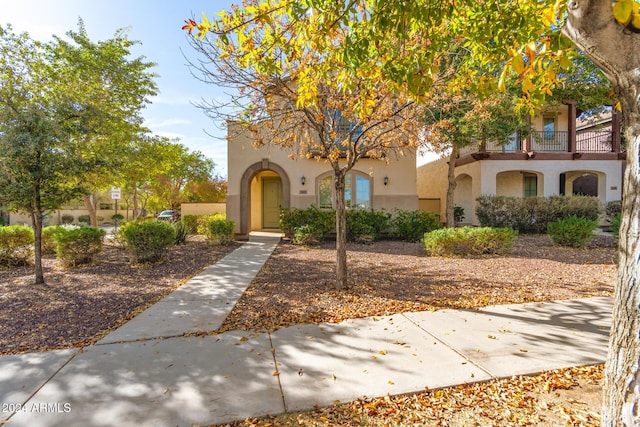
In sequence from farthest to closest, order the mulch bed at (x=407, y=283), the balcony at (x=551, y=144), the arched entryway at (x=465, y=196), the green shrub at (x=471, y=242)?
the arched entryway at (x=465, y=196), the balcony at (x=551, y=144), the green shrub at (x=471, y=242), the mulch bed at (x=407, y=283)

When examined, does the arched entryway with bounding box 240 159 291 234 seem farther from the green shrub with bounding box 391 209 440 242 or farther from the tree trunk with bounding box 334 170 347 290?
the tree trunk with bounding box 334 170 347 290

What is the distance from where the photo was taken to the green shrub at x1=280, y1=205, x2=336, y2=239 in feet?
36.7

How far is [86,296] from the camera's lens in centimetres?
529

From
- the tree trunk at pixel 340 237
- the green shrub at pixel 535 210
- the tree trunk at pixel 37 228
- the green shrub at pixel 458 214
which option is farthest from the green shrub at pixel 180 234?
the green shrub at pixel 458 214

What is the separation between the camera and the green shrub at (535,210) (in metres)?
12.9

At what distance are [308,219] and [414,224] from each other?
3.99m

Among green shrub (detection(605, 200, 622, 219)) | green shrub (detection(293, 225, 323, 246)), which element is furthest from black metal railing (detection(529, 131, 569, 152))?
green shrub (detection(293, 225, 323, 246))

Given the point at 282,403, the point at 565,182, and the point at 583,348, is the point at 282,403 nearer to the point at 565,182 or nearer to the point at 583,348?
the point at 583,348

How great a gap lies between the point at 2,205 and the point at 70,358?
5.14m

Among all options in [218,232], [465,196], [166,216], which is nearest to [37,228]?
[218,232]

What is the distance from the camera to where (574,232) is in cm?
914

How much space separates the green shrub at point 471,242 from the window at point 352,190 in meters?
4.51

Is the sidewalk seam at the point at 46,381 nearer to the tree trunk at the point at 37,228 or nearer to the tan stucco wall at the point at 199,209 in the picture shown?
the tree trunk at the point at 37,228

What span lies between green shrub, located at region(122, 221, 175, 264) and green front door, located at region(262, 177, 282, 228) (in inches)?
285
